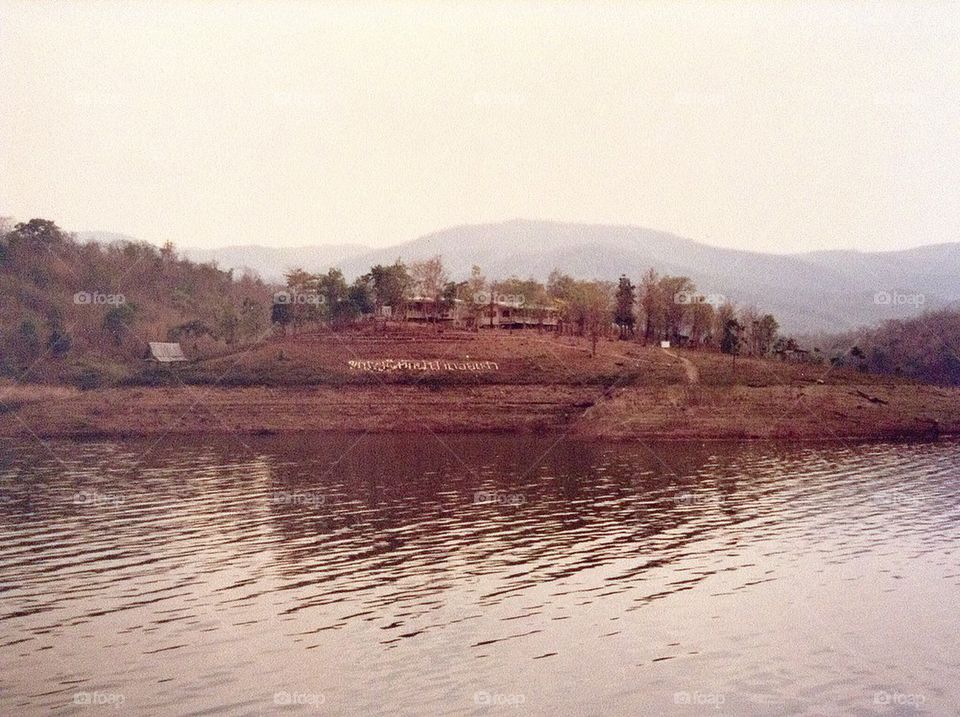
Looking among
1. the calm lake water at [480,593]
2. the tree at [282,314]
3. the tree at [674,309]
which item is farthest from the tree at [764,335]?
the calm lake water at [480,593]

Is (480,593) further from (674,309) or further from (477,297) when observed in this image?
(674,309)

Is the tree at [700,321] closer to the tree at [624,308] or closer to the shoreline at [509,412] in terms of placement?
the tree at [624,308]

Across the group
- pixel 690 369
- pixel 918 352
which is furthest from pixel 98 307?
pixel 918 352

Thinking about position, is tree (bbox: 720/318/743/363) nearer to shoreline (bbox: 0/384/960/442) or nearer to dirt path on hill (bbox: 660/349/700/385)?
dirt path on hill (bbox: 660/349/700/385)

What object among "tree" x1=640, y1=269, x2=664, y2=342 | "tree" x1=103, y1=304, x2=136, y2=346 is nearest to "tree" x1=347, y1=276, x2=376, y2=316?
"tree" x1=103, y1=304, x2=136, y2=346

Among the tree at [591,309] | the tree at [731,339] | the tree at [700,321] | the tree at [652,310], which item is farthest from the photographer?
the tree at [700,321]

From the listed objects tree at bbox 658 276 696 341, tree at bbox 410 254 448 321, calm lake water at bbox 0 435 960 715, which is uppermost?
tree at bbox 410 254 448 321
